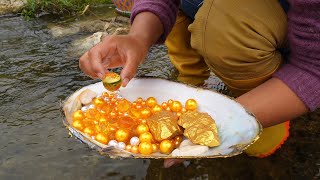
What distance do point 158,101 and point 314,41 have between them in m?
→ 0.61


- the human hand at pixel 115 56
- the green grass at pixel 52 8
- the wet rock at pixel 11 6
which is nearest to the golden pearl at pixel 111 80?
the human hand at pixel 115 56

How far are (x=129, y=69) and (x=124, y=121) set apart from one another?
0.60 ft

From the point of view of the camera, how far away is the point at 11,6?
361 centimetres

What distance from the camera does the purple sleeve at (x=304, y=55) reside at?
4.09 ft

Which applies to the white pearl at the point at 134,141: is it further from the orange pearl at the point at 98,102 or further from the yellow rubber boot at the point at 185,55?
the yellow rubber boot at the point at 185,55

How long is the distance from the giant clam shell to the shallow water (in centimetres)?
29

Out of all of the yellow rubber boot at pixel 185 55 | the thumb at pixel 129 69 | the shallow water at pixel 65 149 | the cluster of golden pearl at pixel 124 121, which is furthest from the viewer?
the yellow rubber boot at pixel 185 55

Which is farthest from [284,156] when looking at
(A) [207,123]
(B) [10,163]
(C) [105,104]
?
(B) [10,163]

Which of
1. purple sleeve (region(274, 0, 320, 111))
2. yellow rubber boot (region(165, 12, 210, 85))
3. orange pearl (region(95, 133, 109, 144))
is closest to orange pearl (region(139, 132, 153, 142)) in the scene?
orange pearl (region(95, 133, 109, 144))

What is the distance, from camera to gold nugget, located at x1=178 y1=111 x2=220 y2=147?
1266mm

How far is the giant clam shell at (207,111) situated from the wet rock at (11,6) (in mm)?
2333

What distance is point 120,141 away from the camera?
4.42ft

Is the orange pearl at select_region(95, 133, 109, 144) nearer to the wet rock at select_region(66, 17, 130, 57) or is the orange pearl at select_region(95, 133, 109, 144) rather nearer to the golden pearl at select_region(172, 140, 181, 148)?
the golden pearl at select_region(172, 140, 181, 148)

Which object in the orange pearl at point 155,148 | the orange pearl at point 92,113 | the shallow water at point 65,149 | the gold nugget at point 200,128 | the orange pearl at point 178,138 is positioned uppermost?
the gold nugget at point 200,128
